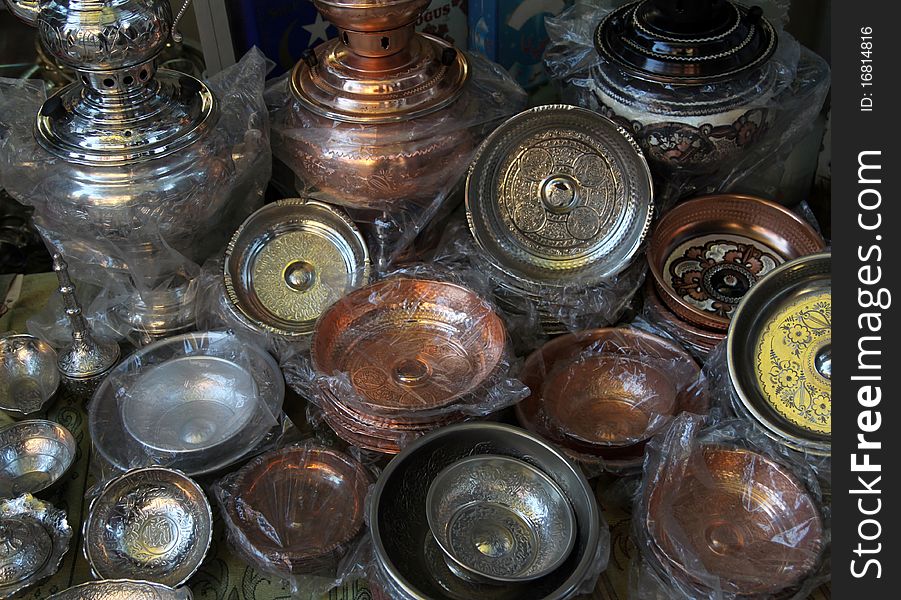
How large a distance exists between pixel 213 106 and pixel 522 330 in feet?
2.33

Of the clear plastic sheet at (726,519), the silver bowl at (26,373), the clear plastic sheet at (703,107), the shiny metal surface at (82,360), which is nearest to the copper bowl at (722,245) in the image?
the clear plastic sheet at (703,107)

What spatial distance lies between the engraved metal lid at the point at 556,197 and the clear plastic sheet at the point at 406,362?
144 mm

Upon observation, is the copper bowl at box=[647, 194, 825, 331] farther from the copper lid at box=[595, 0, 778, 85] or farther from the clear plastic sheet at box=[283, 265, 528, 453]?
the clear plastic sheet at box=[283, 265, 528, 453]

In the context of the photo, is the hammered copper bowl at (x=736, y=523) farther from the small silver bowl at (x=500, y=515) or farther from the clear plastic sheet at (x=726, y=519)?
the small silver bowl at (x=500, y=515)

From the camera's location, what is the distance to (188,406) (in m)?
1.52

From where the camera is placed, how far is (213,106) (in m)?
1.57

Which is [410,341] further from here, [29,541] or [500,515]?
[29,541]

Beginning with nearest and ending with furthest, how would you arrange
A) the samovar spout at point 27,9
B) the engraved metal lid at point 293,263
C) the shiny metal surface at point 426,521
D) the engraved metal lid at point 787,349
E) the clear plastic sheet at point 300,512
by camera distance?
the shiny metal surface at point 426,521
the clear plastic sheet at point 300,512
the engraved metal lid at point 787,349
the samovar spout at point 27,9
the engraved metal lid at point 293,263

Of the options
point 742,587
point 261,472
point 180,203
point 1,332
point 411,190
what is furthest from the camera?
point 1,332

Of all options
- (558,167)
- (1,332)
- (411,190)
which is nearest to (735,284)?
(558,167)

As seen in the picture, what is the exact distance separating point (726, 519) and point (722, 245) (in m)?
0.63

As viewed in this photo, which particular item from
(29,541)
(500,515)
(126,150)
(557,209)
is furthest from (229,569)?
(557,209)

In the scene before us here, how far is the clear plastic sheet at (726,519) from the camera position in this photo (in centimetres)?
118

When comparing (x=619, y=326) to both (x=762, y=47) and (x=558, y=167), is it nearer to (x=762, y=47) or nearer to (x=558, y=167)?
(x=558, y=167)
